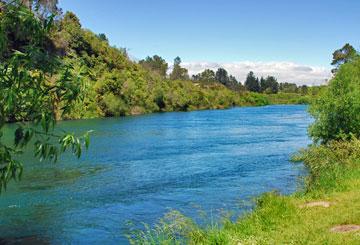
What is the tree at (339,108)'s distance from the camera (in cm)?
3334

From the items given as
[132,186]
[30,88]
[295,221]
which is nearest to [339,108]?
[132,186]

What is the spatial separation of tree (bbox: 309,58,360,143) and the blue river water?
366cm

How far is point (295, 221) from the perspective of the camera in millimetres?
13531

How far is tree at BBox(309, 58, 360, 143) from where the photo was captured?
109 ft

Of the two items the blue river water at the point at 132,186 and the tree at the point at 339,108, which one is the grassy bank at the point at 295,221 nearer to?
the blue river water at the point at 132,186

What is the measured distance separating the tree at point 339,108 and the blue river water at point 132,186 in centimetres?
366

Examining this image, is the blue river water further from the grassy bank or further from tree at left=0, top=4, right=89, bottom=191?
tree at left=0, top=4, right=89, bottom=191

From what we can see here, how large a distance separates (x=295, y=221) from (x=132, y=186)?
15.4 metres

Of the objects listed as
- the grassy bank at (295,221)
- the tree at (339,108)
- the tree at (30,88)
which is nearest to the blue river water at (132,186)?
the grassy bank at (295,221)

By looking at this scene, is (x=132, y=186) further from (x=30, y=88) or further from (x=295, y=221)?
(x=30, y=88)

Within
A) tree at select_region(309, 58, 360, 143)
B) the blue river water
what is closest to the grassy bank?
the blue river water

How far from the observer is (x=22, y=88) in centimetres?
721

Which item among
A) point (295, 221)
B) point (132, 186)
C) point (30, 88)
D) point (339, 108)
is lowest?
point (132, 186)

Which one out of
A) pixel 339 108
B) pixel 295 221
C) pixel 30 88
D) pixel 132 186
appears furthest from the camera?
pixel 339 108
